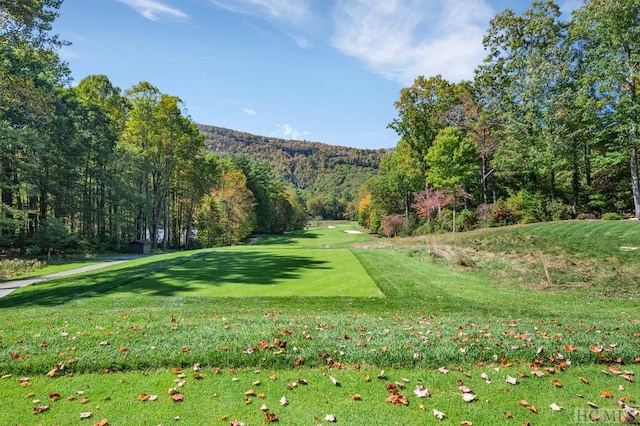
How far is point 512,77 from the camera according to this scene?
28.2 metres

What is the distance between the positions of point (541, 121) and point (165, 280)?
1082 inches

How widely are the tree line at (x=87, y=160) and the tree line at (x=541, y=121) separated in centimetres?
2251

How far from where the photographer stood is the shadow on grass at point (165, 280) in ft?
33.2

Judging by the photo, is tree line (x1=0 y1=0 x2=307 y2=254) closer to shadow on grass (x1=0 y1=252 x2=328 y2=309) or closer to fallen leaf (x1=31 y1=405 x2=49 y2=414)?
shadow on grass (x1=0 y1=252 x2=328 y2=309)

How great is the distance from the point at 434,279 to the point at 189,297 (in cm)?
793

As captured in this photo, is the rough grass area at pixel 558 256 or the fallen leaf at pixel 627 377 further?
the rough grass area at pixel 558 256

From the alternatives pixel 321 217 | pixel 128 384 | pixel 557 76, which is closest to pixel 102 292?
pixel 128 384

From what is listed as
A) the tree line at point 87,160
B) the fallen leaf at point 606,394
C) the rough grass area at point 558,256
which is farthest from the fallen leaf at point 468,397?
the tree line at point 87,160

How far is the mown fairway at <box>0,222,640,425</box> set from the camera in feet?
11.5

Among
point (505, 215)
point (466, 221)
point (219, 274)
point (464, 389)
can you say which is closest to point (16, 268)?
point (219, 274)

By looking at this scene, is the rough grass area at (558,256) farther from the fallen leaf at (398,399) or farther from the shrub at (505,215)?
the fallen leaf at (398,399)

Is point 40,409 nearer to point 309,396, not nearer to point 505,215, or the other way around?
point 309,396

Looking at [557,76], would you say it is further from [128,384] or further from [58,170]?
[58,170]

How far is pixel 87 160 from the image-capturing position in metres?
27.8
